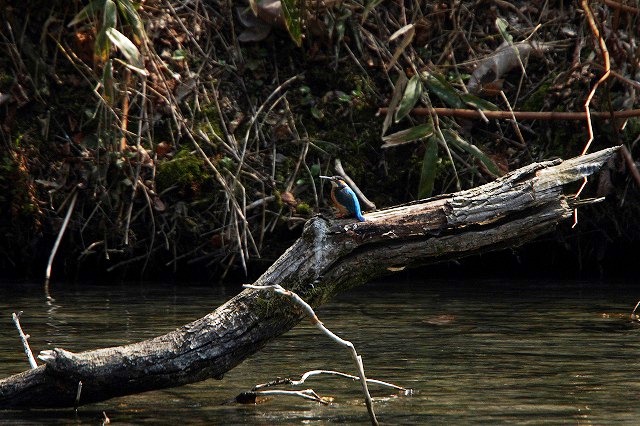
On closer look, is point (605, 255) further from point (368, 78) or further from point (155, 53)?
point (155, 53)

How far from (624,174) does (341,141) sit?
6.28 ft

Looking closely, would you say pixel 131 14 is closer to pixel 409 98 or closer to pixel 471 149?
pixel 409 98

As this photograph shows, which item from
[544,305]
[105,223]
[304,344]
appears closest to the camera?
[304,344]

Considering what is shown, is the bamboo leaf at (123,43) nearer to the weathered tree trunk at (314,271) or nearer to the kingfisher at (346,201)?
the kingfisher at (346,201)

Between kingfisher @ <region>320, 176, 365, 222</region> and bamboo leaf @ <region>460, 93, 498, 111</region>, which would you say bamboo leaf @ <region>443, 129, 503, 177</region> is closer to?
bamboo leaf @ <region>460, 93, 498, 111</region>

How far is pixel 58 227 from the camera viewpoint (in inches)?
312

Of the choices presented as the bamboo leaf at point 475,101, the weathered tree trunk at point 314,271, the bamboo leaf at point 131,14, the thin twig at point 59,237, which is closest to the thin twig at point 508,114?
the bamboo leaf at point 475,101

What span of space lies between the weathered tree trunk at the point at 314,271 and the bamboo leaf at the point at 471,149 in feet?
9.60

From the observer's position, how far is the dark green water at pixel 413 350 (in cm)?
434

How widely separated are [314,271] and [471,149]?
3296 millimetres

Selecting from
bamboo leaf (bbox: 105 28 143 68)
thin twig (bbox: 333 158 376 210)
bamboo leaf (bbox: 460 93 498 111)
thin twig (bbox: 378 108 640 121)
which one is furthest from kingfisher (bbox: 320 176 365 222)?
thin twig (bbox: 378 108 640 121)

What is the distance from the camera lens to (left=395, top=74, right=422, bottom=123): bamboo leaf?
292 inches

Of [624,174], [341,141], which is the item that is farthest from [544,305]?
[341,141]

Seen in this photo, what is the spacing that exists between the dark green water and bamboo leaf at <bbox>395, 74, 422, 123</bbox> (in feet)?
3.79
